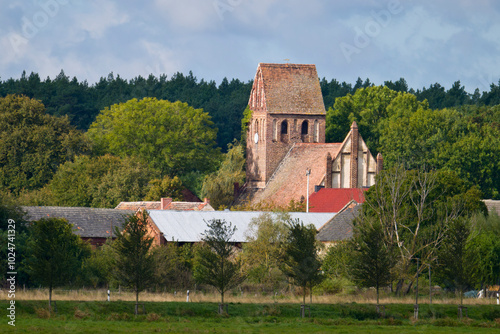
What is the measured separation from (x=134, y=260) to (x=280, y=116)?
56332 millimetres

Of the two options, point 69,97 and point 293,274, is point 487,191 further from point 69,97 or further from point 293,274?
point 69,97

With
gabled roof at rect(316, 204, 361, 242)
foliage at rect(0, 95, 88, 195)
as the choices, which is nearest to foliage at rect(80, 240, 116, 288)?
gabled roof at rect(316, 204, 361, 242)

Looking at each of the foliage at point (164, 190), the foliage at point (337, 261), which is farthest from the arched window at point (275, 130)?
the foliage at point (337, 261)

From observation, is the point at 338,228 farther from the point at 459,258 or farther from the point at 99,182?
the point at 99,182

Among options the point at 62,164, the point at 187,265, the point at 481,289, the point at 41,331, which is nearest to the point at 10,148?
the point at 62,164

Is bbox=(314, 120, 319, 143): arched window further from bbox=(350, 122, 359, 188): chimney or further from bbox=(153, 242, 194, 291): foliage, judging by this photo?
bbox=(153, 242, 194, 291): foliage

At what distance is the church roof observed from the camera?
10706 cm

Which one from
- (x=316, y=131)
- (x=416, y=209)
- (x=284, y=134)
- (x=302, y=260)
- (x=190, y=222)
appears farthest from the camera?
(x=316, y=131)

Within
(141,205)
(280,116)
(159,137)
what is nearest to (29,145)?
(159,137)

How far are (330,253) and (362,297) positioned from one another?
7729mm

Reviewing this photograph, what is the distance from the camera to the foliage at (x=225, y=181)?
10300 centimetres

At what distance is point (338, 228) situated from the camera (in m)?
72.2

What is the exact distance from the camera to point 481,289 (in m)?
63.0

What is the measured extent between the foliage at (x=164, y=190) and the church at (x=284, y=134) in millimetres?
8252
